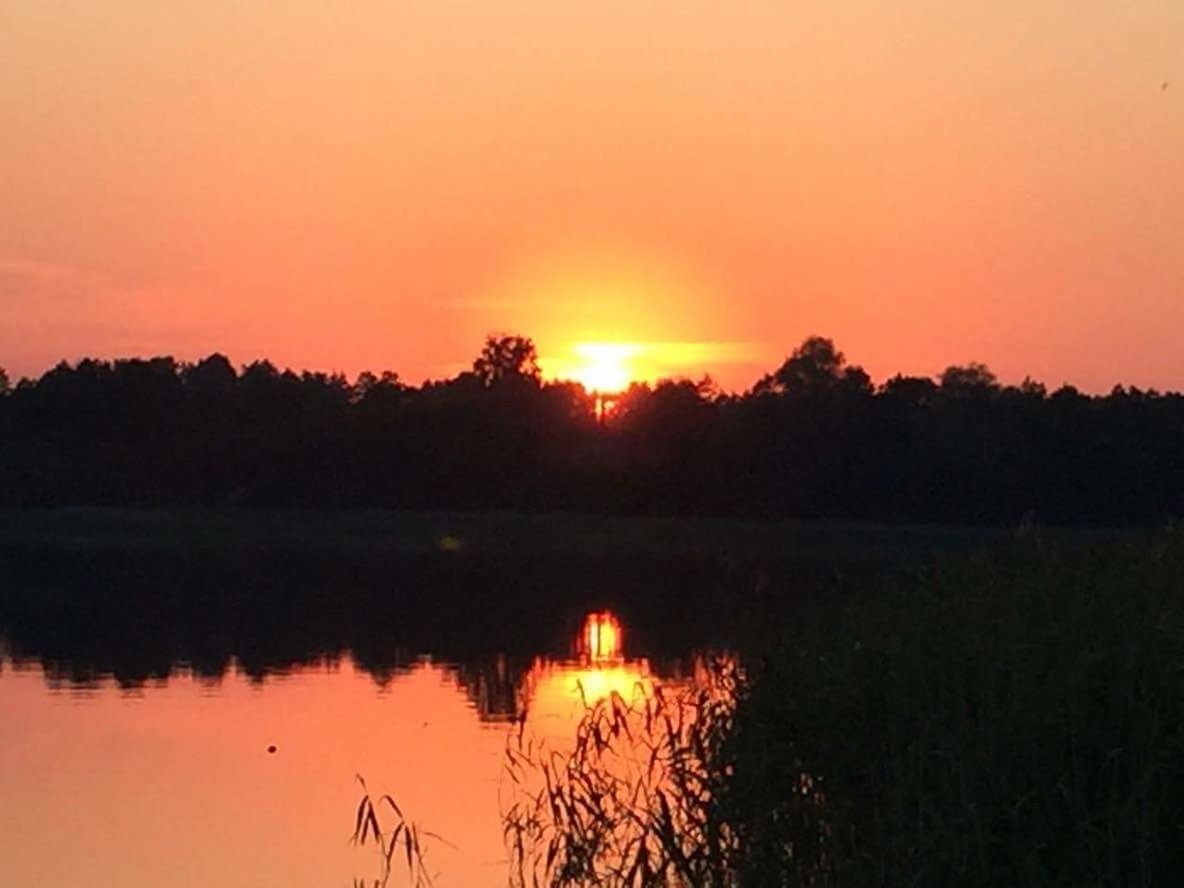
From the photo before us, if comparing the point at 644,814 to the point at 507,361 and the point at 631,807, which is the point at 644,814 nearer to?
the point at 631,807

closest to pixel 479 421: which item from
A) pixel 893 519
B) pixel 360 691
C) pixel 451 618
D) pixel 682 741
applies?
pixel 893 519

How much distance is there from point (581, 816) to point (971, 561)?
227 cm

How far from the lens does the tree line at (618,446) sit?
39562mm

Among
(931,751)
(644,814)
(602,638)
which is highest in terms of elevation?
(931,751)

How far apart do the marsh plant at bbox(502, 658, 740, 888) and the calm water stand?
0.55 metres

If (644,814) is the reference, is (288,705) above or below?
below

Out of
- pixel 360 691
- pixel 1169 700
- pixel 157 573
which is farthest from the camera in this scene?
pixel 157 573

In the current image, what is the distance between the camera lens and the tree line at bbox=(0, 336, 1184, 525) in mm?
39562

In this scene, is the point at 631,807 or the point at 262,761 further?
the point at 262,761

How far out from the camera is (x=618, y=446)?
167ft

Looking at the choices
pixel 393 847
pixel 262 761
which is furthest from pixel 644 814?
pixel 262 761

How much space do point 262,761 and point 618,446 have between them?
36281 millimetres

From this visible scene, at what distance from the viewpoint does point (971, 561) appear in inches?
379

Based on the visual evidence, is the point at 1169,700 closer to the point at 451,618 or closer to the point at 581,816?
the point at 581,816
